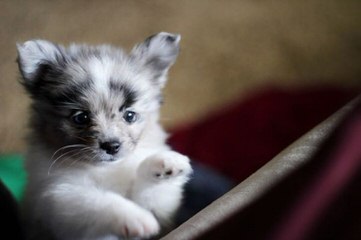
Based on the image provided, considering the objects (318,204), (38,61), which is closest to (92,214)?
(38,61)

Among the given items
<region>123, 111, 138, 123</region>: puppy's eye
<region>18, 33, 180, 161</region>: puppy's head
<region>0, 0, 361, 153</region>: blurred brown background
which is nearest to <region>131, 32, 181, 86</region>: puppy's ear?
<region>18, 33, 180, 161</region>: puppy's head

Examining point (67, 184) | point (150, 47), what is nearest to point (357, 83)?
point (150, 47)

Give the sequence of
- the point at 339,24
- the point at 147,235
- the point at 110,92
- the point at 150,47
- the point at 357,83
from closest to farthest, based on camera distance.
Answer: the point at 147,235, the point at 110,92, the point at 150,47, the point at 357,83, the point at 339,24

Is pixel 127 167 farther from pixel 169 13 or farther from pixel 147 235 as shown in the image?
pixel 169 13

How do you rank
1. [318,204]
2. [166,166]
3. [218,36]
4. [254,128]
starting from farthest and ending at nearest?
1. [218,36]
2. [254,128]
3. [166,166]
4. [318,204]

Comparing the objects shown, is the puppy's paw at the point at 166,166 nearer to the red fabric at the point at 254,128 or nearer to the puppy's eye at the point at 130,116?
the puppy's eye at the point at 130,116

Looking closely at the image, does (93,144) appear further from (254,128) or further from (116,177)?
(254,128)

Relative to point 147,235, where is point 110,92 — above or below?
above
